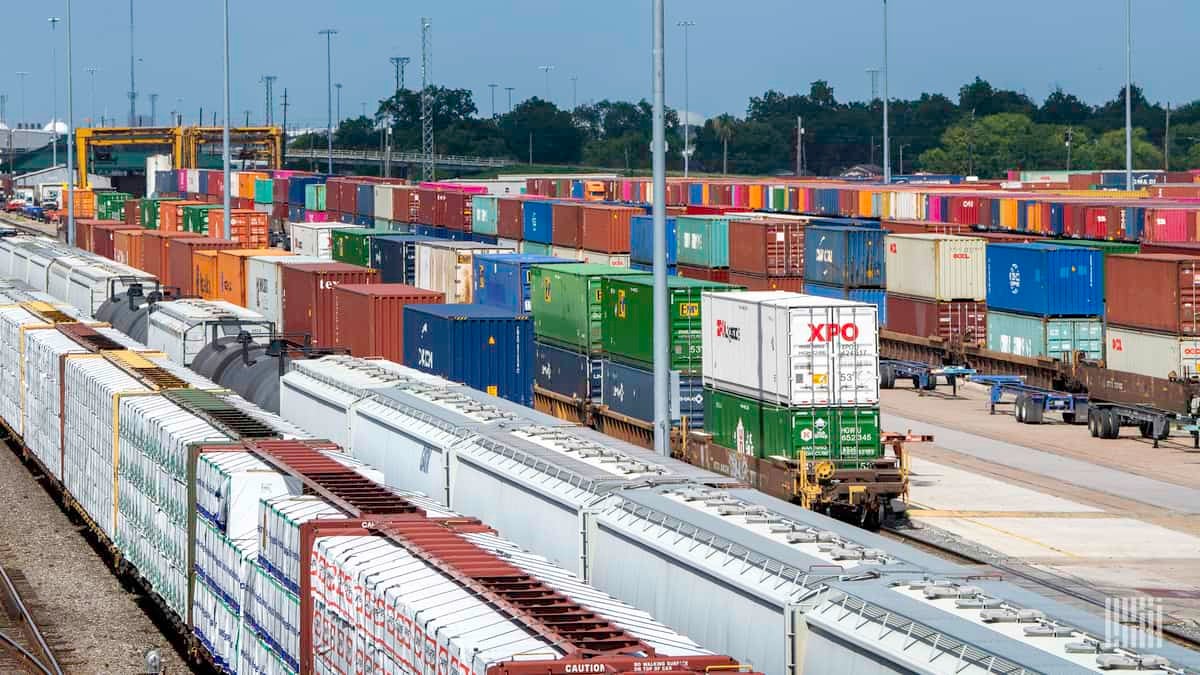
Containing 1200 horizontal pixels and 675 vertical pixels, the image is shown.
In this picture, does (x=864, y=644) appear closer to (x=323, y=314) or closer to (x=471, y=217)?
(x=323, y=314)

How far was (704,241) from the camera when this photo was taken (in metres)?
59.7

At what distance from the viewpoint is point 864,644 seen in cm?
1406

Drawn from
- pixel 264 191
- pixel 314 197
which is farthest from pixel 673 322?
pixel 264 191

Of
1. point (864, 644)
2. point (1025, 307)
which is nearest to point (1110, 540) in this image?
point (1025, 307)

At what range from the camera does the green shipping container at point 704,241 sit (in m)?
58.5

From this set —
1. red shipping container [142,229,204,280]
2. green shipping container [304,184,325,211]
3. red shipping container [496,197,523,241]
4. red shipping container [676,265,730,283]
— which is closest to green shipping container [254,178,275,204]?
green shipping container [304,184,325,211]

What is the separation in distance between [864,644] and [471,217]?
67.8 metres

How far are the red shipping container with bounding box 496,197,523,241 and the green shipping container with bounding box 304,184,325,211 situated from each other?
3415 cm

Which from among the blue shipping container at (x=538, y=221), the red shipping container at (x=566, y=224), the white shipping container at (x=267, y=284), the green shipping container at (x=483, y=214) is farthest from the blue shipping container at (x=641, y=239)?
the green shipping container at (x=483, y=214)

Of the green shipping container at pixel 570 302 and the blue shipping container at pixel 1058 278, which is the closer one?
the green shipping container at pixel 570 302

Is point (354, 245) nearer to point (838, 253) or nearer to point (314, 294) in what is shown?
point (838, 253)

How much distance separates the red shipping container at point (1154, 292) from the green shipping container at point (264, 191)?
81141 millimetres

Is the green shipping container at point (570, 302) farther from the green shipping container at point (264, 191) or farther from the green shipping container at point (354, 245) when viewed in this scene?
the green shipping container at point (264, 191)

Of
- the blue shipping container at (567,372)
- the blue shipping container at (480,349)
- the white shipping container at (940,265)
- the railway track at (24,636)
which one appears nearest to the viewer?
the railway track at (24,636)
